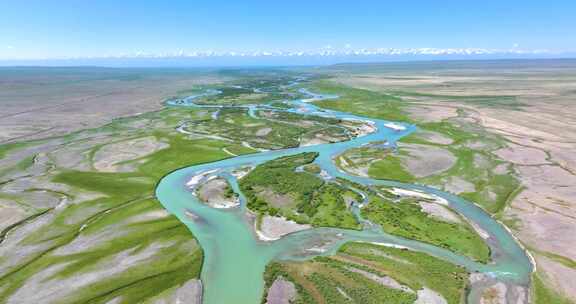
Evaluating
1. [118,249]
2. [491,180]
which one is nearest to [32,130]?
[118,249]

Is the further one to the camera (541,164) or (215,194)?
(541,164)

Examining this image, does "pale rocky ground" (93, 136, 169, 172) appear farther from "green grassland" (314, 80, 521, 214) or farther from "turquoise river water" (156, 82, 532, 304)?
"green grassland" (314, 80, 521, 214)

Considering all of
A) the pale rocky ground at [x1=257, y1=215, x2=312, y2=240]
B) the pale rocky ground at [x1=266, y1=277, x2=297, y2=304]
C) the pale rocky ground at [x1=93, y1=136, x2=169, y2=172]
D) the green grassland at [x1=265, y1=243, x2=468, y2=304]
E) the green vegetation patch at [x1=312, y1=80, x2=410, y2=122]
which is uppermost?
the green grassland at [x1=265, y1=243, x2=468, y2=304]

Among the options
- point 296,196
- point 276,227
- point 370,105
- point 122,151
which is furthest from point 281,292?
point 370,105

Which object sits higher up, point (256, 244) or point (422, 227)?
point (422, 227)

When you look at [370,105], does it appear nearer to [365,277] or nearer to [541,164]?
[541,164]

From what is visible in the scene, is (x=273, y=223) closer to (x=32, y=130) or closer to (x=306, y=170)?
(x=306, y=170)

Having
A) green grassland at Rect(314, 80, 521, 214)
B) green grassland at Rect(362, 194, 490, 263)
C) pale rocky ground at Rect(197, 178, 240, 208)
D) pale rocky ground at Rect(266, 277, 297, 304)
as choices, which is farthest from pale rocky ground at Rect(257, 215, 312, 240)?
green grassland at Rect(314, 80, 521, 214)

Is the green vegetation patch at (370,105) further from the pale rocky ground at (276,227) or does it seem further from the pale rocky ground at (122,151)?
the pale rocky ground at (276,227)

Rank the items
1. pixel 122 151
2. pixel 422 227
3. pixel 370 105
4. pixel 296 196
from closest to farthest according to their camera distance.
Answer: pixel 422 227 → pixel 296 196 → pixel 122 151 → pixel 370 105
